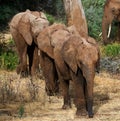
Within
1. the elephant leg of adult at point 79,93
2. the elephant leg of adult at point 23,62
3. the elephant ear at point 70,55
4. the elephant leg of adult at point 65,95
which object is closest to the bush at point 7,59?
the elephant leg of adult at point 23,62

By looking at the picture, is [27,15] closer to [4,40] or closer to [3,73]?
[3,73]

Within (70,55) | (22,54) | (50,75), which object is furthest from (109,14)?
(70,55)

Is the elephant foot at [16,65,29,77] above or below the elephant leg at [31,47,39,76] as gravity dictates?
below

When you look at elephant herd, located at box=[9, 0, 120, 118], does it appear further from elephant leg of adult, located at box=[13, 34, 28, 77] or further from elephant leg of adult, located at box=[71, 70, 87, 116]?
elephant leg of adult, located at box=[13, 34, 28, 77]

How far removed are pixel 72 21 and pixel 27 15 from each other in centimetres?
170

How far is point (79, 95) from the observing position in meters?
9.44

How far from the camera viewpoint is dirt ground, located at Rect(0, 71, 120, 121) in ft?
31.2

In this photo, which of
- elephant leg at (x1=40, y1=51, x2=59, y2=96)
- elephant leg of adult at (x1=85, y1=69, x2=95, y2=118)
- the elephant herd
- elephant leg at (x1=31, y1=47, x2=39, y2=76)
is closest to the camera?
elephant leg of adult at (x1=85, y1=69, x2=95, y2=118)

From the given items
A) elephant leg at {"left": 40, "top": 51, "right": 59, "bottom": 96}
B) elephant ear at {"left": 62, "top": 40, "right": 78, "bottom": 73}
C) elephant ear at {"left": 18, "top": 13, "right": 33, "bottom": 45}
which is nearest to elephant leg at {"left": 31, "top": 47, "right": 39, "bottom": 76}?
elephant ear at {"left": 18, "top": 13, "right": 33, "bottom": 45}

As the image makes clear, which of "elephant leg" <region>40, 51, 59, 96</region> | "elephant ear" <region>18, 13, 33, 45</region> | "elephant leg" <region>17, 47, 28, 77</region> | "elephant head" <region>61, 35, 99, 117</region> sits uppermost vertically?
"elephant head" <region>61, 35, 99, 117</region>

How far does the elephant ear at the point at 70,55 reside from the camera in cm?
935

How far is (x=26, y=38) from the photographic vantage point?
43.7 feet

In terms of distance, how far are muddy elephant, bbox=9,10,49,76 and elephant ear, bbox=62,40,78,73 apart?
10.9 ft

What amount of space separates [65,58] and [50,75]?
2.06 meters
